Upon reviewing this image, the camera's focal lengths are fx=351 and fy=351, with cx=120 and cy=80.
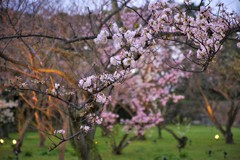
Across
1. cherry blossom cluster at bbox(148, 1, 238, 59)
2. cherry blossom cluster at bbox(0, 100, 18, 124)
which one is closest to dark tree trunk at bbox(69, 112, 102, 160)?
cherry blossom cluster at bbox(148, 1, 238, 59)

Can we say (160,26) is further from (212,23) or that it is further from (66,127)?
(66,127)

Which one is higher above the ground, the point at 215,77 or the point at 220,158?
the point at 215,77

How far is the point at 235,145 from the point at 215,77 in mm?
2710

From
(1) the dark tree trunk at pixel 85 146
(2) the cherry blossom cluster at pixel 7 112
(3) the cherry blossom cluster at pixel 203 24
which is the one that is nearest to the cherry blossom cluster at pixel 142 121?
(2) the cherry blossom cluster at pixel 7 112

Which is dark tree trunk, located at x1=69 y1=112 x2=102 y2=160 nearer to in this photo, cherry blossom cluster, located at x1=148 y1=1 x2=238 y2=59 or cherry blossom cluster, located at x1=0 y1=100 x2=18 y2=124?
cherry blossom cluster, located at x1=148 y1=1 x2=238 y2=59

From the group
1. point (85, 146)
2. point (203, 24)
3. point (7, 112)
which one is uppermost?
point (7, 112)

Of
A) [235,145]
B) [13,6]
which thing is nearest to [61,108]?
[13,6]

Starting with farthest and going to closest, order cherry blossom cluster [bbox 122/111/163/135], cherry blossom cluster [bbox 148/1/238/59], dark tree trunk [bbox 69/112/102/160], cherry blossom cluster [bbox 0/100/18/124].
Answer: cherry blossom cluster [bbox 0/100/18/124]
cherry blossom cluster [bbox 122/111/163/135]
dark tree trunk [bbox 69/112/102/160]
cherry blossom cluster [bbox 148/1/238/59]

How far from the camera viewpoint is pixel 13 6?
5934 millimetres

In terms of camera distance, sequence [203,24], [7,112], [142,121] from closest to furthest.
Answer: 1. [203,24]
2. [142,121]
3. [7,112]

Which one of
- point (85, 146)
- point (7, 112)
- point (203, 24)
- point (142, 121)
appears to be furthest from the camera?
point (7, 112)

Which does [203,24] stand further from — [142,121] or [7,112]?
[7,112]

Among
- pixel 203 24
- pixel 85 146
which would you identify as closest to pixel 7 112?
pixel 85 146

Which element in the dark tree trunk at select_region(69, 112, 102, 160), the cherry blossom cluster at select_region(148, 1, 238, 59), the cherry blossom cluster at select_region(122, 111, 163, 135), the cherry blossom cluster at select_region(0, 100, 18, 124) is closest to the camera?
the cherry blossom cluster at select_region(148, 1, 238, 59)
